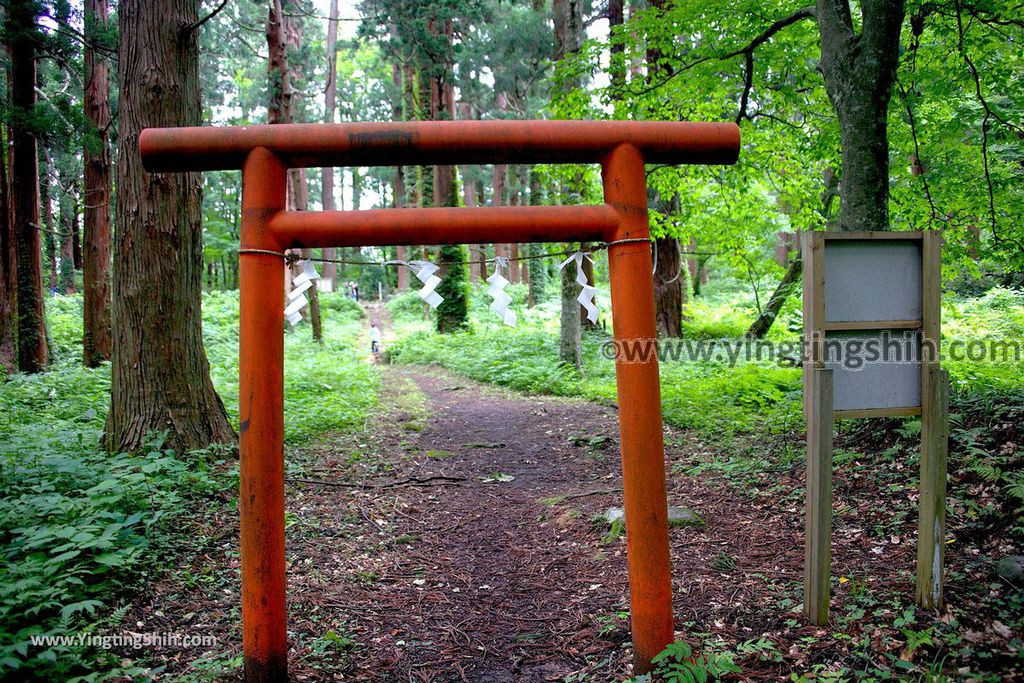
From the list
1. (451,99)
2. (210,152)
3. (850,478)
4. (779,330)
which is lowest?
(850,478)

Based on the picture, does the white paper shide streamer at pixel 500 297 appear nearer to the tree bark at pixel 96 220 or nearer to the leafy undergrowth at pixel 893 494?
the leafy undergrowth at pixel 893 494

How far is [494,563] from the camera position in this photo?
14.9 feet


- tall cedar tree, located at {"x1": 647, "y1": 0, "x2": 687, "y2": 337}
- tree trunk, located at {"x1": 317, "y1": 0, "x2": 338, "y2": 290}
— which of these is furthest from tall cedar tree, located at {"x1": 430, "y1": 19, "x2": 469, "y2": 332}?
tall cedar tree, located at {"x1": 647, "y1": 0, "x2": 687, "y2": 337}

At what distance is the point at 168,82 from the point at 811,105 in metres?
7.89

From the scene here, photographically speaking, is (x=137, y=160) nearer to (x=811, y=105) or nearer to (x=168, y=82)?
(x=168, y=82)

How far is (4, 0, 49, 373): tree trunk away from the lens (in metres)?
9.91

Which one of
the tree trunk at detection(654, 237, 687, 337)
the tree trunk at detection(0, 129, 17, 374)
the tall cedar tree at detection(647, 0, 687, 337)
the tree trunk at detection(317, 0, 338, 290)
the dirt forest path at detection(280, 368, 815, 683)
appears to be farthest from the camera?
the tree trunk at detection(317, 0, 338, 290)

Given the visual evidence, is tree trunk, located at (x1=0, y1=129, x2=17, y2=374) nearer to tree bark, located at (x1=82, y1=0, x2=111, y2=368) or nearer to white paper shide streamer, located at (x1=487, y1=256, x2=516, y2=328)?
tree bark, located at (x1=82, y1=0, x2=111, y2=368)

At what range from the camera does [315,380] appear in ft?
37.2

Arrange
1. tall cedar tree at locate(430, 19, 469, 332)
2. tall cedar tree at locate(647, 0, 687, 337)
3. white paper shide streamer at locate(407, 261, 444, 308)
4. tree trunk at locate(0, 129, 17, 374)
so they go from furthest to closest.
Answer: tall cedar tree at locate(430, 19, 469, 332) < tall cedar tree at locate(647, 0, 687, 337) < tree trunk at locate(0, 129, 17, 374) < white paper shide streamer at locate(407, 261, 444, 308)

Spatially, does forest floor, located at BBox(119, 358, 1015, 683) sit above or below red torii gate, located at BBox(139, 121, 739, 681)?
below

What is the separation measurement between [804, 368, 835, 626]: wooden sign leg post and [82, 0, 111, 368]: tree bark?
12320 mm

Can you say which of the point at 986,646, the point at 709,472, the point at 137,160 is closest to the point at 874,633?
the point at 986,646

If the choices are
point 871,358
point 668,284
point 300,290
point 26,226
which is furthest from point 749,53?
point 26,226
